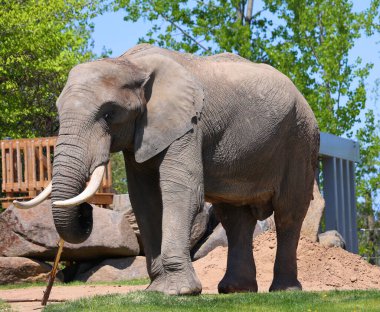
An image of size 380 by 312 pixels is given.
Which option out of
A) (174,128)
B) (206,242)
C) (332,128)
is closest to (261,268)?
(206,242)

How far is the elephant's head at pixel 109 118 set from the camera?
10570mm

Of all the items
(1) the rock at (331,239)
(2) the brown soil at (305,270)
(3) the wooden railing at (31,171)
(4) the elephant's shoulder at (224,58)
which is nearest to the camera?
(4) the elephant's shoulder at (224,58)

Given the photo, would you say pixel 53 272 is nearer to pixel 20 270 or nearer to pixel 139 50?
pixel 139 50

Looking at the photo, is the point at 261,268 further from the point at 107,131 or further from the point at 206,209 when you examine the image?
the point at 107,131

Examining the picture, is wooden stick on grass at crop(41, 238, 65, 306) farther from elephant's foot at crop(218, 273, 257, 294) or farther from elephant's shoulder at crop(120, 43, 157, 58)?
elephant's shoulder at crop(120, 43, 157, 58)

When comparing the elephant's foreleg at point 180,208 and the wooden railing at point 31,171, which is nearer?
the elephant's foreleg at point 180,208

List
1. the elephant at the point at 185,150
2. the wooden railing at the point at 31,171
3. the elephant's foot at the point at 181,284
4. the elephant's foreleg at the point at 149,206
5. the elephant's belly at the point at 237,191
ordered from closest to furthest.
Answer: the elephant at the point at 185,150
the elephant's foot at the point at 181,284
the elephant's foreleg at the point at 149,206
the elephant's belly at the point at 237,191
the wooden railing at the point at 31,171

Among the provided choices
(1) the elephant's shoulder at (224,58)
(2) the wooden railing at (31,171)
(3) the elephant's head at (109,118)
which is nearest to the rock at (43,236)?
(2) the wooden railing at (31,171)

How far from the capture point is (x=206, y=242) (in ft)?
66.0

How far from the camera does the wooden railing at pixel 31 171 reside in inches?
827

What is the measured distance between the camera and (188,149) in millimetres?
11273

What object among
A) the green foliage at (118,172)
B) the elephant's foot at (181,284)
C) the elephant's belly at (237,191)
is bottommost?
Result: the elephant's foot at (181,284)

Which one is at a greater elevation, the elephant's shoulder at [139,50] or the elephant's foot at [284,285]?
the elephant's shoulder at [139,50]

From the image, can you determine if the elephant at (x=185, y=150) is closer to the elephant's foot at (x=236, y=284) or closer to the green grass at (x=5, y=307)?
the elephant's foot at (x=236, y=284)
